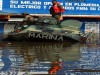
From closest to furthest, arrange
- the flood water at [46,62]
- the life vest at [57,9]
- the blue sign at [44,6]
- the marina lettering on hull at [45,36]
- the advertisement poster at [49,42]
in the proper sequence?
the flood water at [46,62], the advertisement poster at [49,42], the marina lettering on hull at [45,36], the life vest at [57,9], the blue sign at [44,6]

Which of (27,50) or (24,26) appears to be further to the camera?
(24,26)

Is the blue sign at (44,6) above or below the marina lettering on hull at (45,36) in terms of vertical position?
above

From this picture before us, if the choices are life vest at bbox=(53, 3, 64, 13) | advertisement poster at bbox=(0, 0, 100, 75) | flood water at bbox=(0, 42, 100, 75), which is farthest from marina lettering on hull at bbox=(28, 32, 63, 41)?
flood water at bbox=(0, 42, 100, 75)

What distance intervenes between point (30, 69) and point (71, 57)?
226 centimetres

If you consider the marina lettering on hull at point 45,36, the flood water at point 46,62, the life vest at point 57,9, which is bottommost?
the marina lettering on hull at point 45,36

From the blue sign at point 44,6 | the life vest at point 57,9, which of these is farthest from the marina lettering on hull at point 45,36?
the blue sign at point 44,6

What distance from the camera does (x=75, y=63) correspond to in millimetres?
8883

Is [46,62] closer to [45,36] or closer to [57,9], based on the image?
[45,36]

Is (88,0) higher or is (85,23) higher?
(88,0)

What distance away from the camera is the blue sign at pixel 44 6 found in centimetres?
1944

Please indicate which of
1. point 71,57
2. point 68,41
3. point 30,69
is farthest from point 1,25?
point 30,69

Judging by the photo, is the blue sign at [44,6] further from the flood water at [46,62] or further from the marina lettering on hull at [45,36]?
the flood water at [46,62]

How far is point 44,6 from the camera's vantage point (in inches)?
773

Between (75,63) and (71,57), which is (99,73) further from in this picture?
(71,57)
